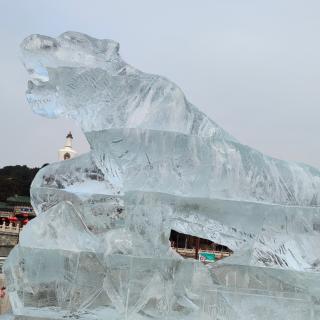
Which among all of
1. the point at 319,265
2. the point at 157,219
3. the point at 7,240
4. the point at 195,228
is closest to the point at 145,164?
the point at 157,219

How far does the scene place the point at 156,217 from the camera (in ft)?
14.1

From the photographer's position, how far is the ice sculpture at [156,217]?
4168mm

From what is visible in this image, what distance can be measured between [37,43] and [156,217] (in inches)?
82.2

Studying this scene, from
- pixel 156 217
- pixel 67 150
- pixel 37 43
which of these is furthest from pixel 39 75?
pixel 67 150

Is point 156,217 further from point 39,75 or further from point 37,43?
point 37,43

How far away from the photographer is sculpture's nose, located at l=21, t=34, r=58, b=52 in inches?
177

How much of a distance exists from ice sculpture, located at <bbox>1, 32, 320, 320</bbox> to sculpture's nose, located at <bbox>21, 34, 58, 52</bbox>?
0.01m

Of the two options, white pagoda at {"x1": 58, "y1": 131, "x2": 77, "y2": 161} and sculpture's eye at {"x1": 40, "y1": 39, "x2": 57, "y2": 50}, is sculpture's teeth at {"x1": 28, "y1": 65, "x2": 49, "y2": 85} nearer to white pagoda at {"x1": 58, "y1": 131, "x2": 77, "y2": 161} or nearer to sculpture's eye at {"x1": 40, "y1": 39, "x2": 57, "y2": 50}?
sculpture's eye at {"x1": 40, "y1": 39, "x2": 57, "y2": 50}

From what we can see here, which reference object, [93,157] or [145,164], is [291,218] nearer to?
[145,164]

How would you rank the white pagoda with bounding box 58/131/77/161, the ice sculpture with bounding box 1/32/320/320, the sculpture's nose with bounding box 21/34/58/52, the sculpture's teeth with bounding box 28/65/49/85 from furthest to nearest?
the white pagoda with bounding box 58/131/77/161, the sculpture's teeth with bounding box 28/65/49/85, the sculpture's nose with bounding box 21/34/58/52, the ice sculpture with bounding box 1/32/320/320

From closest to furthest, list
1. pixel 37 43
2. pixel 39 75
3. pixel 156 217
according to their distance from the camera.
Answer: pixel 156 217 → pixel 37 43 → pixel 39 75

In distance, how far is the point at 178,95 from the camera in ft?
14.6

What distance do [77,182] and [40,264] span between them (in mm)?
1001

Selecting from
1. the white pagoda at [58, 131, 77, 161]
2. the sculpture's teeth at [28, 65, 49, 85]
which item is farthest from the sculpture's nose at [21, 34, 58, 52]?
the white pagoda at [58, 131, 77, 161]
